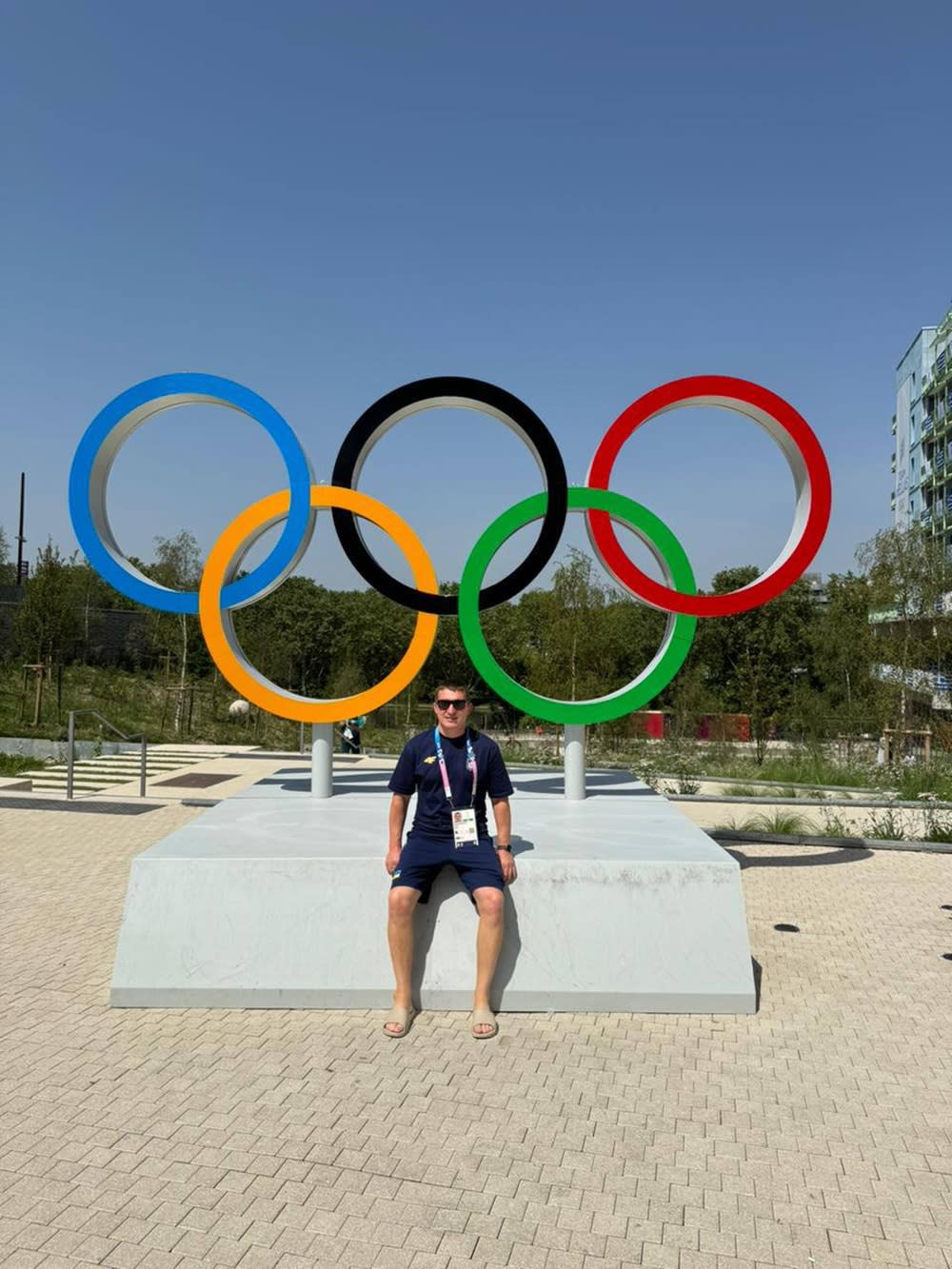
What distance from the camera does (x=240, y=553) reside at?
8.02 metres

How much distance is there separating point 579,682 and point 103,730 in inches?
449

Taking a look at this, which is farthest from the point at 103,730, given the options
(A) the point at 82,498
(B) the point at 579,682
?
(A) the point at 82,498

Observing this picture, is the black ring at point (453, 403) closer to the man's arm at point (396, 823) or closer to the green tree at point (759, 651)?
the man's arm at point (396, 823)

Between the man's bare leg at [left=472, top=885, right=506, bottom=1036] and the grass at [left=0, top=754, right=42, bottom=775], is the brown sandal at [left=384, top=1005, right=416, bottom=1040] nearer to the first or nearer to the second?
the man's bare leg at [left=472, top=885, right=506, bottom=1036]

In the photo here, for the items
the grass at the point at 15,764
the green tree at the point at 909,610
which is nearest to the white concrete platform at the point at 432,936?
the grass at the point at 15,764

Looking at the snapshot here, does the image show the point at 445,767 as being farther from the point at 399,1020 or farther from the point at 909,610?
the point at 909,610

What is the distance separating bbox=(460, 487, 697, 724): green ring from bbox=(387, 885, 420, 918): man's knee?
2.69 meters

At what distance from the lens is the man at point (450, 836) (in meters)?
5.29

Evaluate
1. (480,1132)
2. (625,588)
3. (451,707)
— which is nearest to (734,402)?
(625,588)

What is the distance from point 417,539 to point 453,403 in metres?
1.28

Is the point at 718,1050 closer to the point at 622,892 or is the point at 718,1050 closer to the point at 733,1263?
the point at 622,892

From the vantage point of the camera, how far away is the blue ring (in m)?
7.88

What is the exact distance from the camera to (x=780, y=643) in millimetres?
33719

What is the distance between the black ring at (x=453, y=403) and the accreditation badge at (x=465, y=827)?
2782 mm
